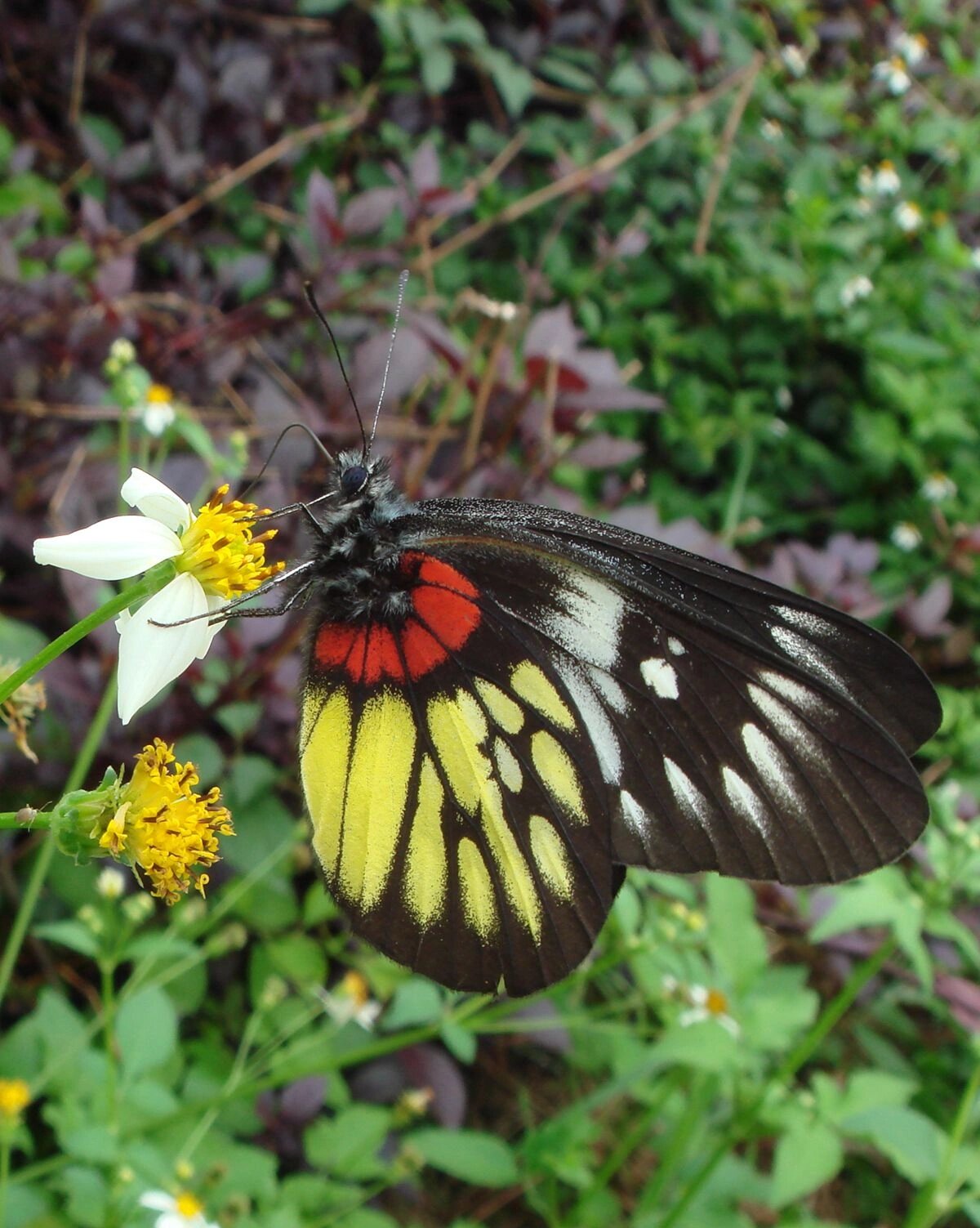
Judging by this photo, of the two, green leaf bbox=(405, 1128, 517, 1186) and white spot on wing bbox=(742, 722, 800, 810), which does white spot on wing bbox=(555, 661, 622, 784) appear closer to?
white spot on wing bbox=(742, 722, 800, 810)

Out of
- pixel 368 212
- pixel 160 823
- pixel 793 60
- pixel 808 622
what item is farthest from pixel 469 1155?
pixel 793 60

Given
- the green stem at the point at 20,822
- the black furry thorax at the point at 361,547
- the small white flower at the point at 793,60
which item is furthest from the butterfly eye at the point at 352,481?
the small white flower at the point at 793,60

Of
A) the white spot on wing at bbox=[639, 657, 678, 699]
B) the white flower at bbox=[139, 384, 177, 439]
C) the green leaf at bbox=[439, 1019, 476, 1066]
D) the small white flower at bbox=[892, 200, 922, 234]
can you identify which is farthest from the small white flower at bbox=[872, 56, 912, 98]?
the green leaf at bbox=[439, 1019, 476, 1066]

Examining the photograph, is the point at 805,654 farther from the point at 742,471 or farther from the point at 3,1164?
the point at 742,471

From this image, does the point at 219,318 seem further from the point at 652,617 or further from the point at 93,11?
the point at 652,617

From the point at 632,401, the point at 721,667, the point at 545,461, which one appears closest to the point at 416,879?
the point at 721,667
